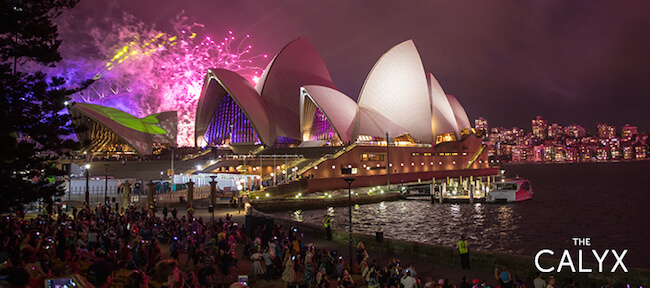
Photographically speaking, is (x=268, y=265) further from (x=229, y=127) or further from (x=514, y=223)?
(x=229, y=127)

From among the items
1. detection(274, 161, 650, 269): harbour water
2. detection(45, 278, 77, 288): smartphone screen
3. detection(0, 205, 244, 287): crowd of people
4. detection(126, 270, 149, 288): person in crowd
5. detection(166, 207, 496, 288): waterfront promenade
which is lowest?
detection(274, 161, 650, 269): harbour water

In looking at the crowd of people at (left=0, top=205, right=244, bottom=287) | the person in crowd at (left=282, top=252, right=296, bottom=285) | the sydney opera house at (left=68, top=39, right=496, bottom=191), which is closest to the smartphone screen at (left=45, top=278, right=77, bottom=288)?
the crowd of people at (left=0, top=205, right=244, bottom=287)

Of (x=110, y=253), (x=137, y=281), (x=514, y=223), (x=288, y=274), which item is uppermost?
(x=137, y=281)

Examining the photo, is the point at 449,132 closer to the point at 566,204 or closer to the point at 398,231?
the point at 566,204

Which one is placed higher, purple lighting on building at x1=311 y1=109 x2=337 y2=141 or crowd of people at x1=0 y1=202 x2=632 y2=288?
purple lighting on building at x1=311 y1=109 x2=337 y2=141

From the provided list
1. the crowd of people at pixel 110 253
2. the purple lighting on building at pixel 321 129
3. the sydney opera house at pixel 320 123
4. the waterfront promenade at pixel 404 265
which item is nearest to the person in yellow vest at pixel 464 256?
the waterfront promenade at pixel 404 265

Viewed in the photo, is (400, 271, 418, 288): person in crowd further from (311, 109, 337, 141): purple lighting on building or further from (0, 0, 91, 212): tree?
(311, 109, 337, 141): purple lighting on building

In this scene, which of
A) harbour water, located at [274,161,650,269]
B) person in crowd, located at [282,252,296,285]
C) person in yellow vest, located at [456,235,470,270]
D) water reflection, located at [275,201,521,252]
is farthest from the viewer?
water reflection, located at [275,201,521,252]

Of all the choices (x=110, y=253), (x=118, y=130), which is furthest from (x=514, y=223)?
(x=118, y=130)

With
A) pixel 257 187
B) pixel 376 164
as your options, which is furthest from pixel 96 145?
pixel 376 164

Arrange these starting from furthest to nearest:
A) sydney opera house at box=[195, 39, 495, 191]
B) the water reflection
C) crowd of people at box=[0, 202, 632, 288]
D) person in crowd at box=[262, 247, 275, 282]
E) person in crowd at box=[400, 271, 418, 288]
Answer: sydney opera house at box=[195, 39, 495, 191] → the water reflection → person in crowd at box=[262, 247, 275, 282] → person in crowd at box=[400, 271, 418, 288] → crowd of people at box=[0, 202, 632, 288]
